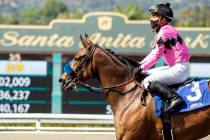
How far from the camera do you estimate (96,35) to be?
22312 mm

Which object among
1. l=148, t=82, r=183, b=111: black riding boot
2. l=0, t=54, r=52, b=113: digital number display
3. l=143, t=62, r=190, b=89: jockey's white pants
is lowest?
l=0, t=54, r=52, b=113: digital number display

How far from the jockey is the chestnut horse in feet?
0.65

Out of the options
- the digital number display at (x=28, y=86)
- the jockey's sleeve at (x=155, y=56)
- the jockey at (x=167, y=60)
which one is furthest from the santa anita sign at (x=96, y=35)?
the jockey's sleeve at (x=155, y=56)

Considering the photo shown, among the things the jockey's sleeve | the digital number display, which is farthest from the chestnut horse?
the digital number display

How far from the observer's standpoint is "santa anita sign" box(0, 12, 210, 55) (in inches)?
864

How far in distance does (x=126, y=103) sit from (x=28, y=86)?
32.4 feet

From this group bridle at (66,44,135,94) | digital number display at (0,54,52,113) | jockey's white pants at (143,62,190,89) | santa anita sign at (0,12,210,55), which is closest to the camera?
jockey's white pants at (143,62,190,89)

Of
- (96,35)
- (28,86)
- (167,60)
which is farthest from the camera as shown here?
(96,35)

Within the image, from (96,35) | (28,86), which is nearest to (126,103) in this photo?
(28,86)

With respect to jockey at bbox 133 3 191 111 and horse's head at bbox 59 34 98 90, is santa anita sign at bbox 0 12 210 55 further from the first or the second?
jockey at bbox 133 3 191 111

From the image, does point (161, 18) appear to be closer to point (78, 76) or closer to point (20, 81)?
point (78, 76)

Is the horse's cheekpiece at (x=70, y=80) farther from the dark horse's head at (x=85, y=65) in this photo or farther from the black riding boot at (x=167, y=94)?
the black riding boot at (x=167, y=94)

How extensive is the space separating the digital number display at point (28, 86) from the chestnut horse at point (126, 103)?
9.36 metres

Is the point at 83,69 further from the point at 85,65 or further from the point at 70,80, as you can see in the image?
the point at 70,80
